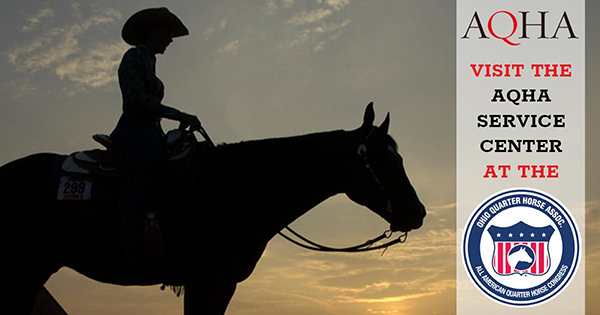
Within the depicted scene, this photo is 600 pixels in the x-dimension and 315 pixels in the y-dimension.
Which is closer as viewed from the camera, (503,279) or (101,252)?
(101,252)

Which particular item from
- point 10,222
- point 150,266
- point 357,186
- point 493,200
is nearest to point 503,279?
point 493,200

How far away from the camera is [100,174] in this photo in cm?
880

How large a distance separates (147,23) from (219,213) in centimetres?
281

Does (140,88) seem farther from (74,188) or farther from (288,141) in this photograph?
(288,141)

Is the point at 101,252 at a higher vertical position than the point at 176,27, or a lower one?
lower

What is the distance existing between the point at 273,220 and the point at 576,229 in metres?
10.6

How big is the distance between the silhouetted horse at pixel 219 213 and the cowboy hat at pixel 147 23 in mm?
1799

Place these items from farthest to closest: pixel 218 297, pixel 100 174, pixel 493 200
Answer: pixel 493 200
pixel 100 174
pixel 218 297

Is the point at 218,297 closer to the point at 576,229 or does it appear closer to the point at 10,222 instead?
the point at 10,222

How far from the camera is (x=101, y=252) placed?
863cm

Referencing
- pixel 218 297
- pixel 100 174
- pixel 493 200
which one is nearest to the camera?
pixel 218 297

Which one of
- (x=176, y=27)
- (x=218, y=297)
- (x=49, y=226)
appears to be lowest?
(x=218, y=297)

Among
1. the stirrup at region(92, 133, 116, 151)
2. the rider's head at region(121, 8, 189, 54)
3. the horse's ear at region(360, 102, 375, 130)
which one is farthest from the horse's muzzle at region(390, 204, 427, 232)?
the rider's head at region(121, 8, 189, 54)

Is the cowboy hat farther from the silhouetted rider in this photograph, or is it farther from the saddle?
the saddle
